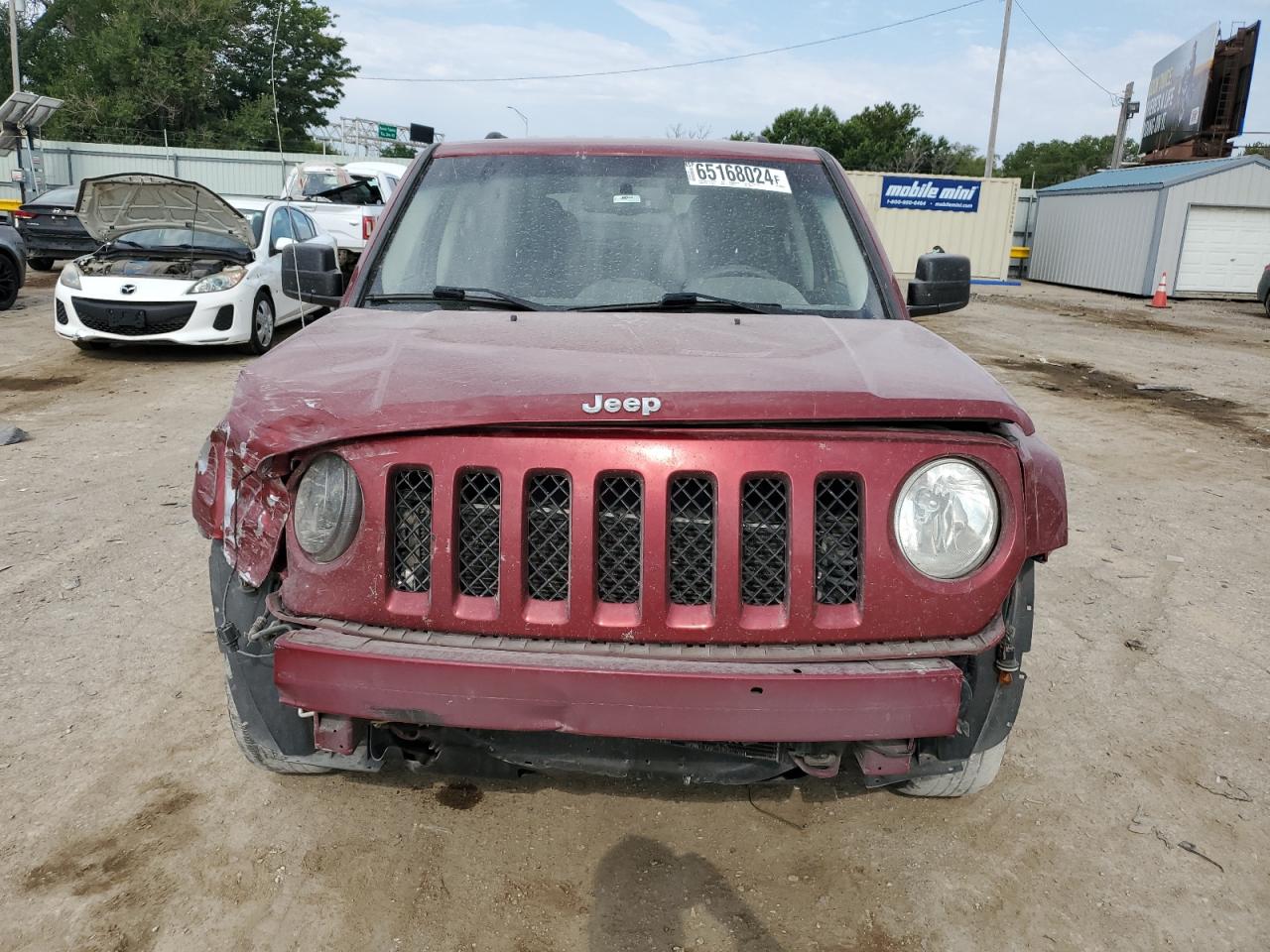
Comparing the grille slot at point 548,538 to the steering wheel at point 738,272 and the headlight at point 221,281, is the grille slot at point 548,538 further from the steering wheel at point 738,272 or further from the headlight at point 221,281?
the headlight at point 221,281

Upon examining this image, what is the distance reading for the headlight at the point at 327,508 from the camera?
2.02m

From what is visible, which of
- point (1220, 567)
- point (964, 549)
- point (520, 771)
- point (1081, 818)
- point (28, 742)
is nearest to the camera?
point (964, 549)

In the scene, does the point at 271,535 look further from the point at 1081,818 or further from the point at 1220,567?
the point at 1220,567

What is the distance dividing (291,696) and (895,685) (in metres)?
1.25

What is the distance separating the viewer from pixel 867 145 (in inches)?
2239

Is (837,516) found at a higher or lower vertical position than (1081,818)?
higher

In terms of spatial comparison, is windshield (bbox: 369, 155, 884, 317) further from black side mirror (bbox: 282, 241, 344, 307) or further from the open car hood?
the open car hood

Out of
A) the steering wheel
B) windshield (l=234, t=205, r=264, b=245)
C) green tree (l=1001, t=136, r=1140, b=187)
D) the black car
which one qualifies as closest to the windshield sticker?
the steering wheel

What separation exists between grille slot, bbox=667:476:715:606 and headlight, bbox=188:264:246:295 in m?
9.23

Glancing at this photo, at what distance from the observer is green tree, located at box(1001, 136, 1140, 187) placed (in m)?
71.9

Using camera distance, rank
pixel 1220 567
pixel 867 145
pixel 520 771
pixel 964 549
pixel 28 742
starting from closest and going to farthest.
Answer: pixel 964 549
pixel 520 771
pixel 28 742
pixel 1220 567
pixel 867 145

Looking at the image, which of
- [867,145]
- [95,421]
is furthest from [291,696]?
[867,145]

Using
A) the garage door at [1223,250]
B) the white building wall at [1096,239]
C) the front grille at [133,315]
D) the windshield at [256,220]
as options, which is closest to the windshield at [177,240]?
the windshield at [256,220]

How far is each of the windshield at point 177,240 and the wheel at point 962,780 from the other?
992cm
